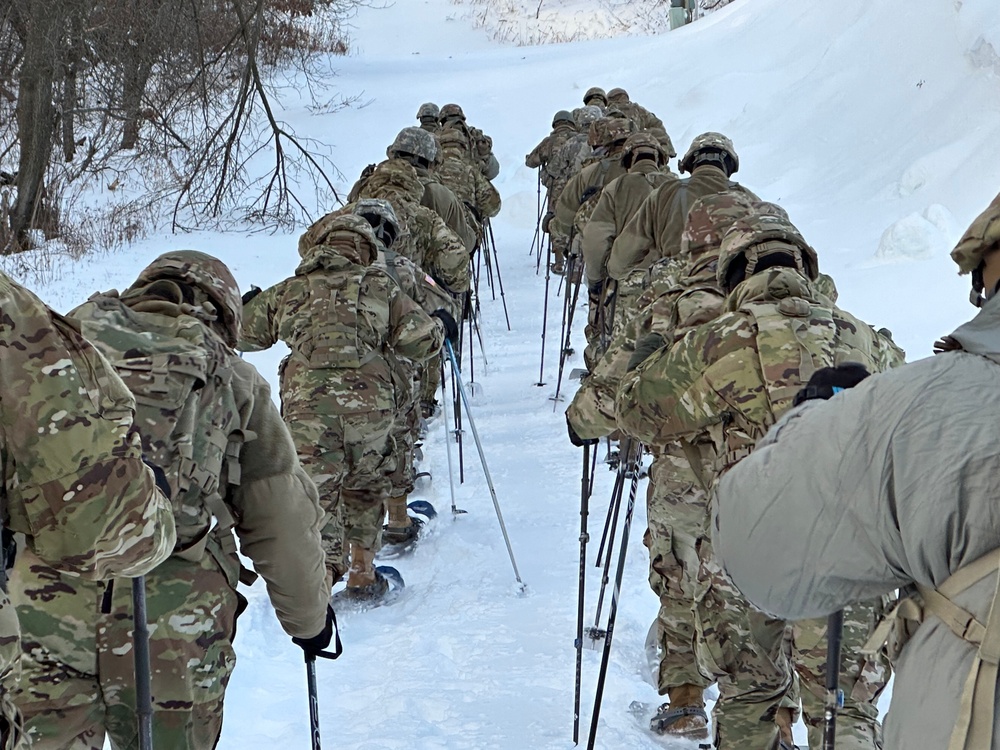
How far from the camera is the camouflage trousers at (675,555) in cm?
406

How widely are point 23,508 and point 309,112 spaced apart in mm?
22064

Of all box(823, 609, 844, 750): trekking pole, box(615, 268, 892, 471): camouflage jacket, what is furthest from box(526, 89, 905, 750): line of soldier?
box(823, 609, 844, 750): trekking pole

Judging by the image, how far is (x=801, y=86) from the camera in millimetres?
17297

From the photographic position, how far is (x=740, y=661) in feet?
11.2

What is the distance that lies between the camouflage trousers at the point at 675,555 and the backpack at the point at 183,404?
184 centimetres

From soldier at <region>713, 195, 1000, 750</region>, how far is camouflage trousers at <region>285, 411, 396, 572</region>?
12.1ft

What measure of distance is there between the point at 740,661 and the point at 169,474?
6.32 ft

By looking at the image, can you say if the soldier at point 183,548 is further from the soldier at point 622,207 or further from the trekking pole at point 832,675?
the soldier at point 622,207

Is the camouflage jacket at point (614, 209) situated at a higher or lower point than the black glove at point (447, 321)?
higher

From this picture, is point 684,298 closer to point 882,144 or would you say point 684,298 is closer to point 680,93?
point 882,144

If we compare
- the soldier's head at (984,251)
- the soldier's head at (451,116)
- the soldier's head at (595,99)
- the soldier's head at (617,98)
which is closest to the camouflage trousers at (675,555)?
the soldier's head at (984,251)

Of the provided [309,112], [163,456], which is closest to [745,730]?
[163,456]

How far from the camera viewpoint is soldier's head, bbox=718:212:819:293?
345 centimetres

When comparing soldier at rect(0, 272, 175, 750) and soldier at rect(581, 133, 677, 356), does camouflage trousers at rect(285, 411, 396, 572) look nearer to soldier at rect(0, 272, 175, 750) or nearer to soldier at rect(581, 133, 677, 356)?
soldier at rect(581, 133, 677, 356)
